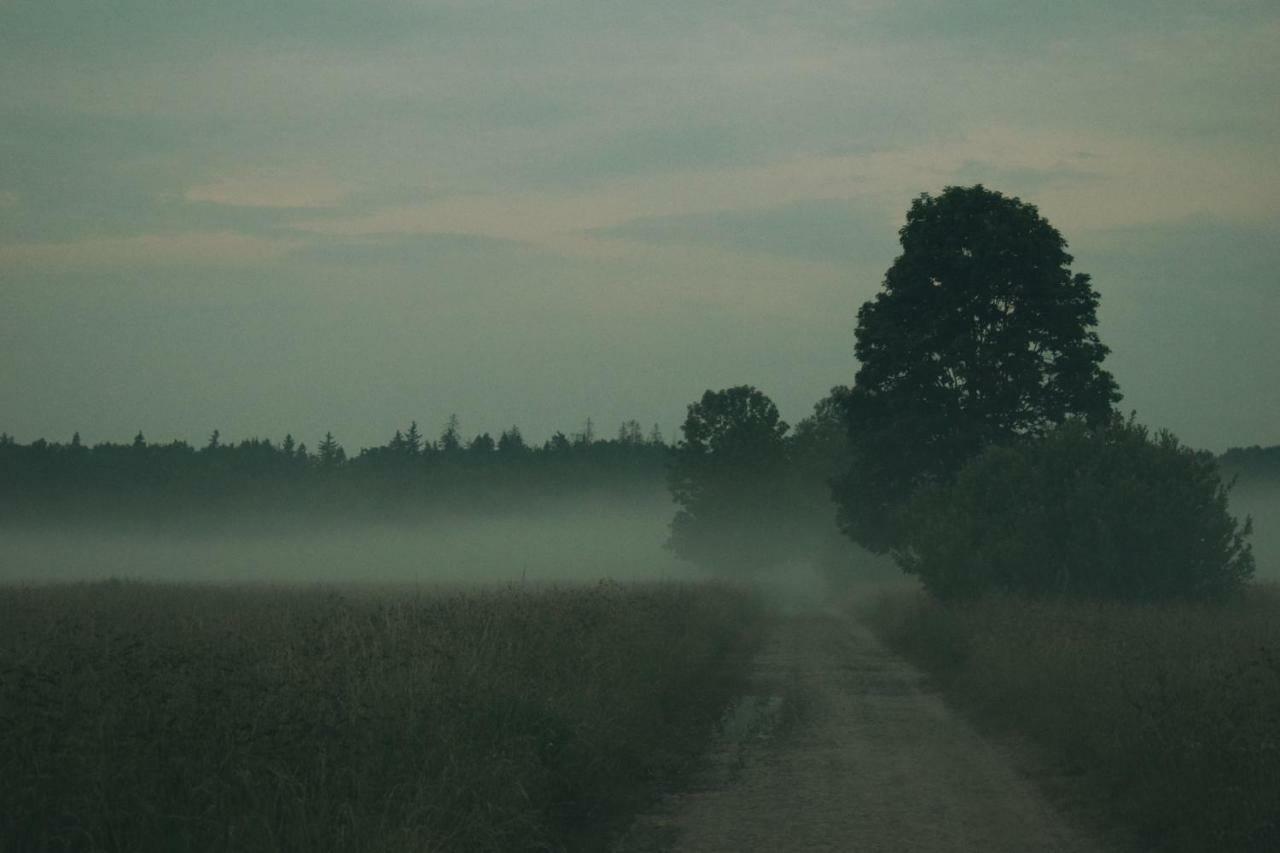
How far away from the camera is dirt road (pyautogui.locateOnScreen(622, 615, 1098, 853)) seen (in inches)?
329

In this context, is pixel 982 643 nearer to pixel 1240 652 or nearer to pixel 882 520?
pixel 1240 652

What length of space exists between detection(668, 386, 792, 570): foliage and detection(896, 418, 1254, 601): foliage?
4374 cm

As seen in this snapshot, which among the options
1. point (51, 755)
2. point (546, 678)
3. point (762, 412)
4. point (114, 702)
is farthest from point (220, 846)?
point (762, 412)

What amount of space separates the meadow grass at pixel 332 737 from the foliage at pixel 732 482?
57.7 metres

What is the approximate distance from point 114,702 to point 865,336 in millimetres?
30819

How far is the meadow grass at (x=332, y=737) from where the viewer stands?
6.64 meters

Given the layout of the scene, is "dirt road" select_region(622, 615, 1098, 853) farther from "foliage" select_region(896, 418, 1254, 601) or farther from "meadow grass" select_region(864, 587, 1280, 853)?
"foliage" select_region(896, 418, 1254, 601)

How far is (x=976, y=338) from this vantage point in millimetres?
33500

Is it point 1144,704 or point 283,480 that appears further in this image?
point 283,480

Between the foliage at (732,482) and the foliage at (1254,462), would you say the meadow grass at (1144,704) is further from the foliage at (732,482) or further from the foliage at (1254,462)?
the foliage at (1254,462)

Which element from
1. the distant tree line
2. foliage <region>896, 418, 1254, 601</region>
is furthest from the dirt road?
the distant tree line

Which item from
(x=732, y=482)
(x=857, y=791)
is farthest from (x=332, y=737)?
(x=732, y=482)

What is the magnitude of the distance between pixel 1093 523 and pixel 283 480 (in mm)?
120095

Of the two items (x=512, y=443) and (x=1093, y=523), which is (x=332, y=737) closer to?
(x=1093, y=523)
